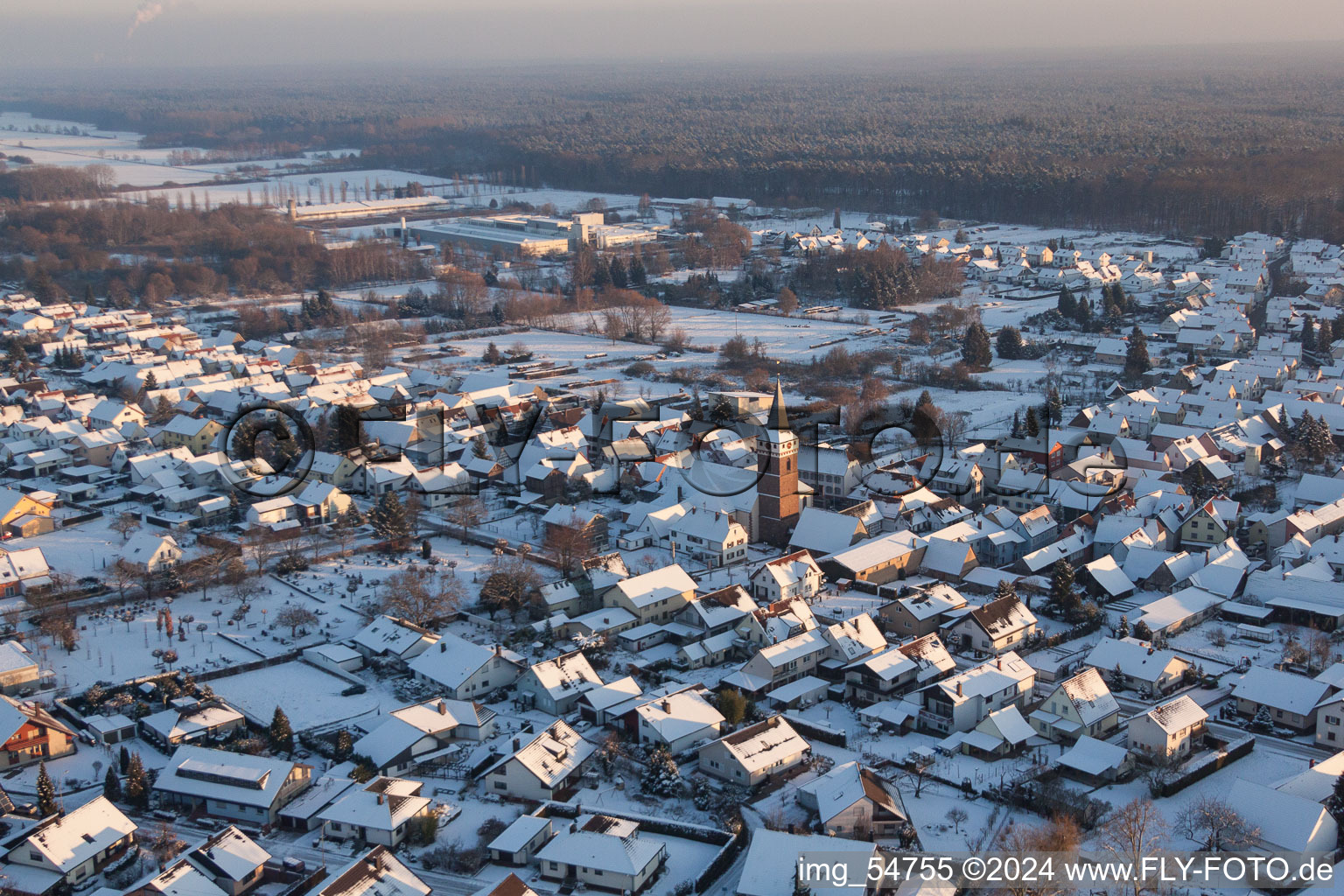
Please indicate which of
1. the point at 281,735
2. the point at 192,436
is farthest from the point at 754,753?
the point at 192,436

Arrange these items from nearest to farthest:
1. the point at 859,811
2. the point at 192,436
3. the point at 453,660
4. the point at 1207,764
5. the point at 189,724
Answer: the point at 859,811 < the point at 1207,764 < the point at 189,724 < the point at 453,660 < the point at 192,436

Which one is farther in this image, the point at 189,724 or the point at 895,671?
the point at 895,671

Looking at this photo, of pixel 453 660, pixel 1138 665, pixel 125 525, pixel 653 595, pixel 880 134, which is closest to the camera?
pixel 1138 665

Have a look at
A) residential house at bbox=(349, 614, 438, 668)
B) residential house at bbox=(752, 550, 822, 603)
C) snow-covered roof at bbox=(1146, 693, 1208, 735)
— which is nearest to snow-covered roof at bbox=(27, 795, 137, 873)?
residential house at bbox=(349, 614, 438, 668)

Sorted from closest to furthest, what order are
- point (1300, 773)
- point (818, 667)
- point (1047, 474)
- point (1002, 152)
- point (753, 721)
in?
1. point (1300, 773)
2. point (753, 721)
3. point (818, 667)
4. point (1047, 474)
5. point (1002, 152)

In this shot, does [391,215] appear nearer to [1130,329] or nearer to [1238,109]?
[1130,329]

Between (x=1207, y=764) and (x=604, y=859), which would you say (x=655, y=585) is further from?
(x=1207, y=764)

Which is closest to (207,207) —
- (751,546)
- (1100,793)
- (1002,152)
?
(1002,152)
